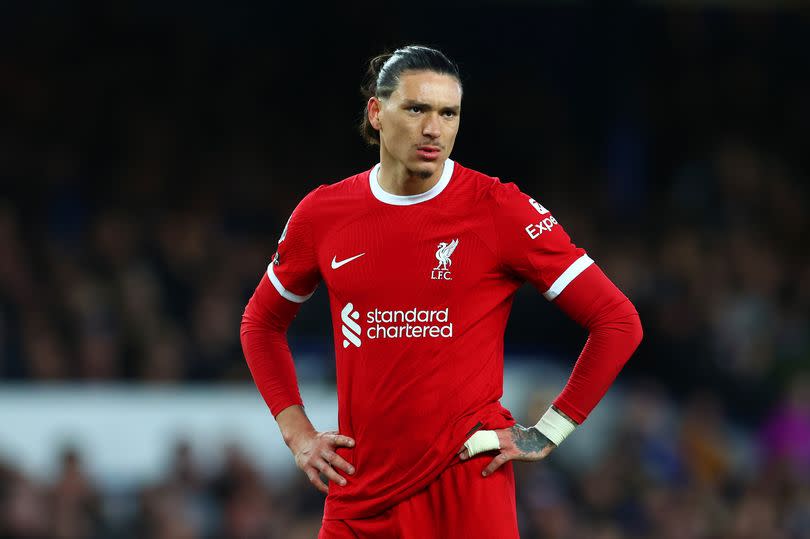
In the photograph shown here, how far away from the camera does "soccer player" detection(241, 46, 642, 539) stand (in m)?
3.84

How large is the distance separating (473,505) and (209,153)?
356 inches

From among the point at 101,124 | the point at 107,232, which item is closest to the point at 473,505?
the point at 107,232

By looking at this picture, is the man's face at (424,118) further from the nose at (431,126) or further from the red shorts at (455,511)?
the red shorts at (455,511)

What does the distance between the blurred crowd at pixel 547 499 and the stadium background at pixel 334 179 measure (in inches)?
0.7

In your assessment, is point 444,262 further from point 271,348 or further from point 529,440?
point 271,348

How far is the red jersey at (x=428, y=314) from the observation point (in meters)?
3.84

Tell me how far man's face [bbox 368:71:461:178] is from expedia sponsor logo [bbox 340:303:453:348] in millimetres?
394

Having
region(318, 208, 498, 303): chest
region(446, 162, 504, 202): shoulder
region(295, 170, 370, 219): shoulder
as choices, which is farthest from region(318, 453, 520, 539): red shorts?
region(295, 170, 370, 219): shoulder

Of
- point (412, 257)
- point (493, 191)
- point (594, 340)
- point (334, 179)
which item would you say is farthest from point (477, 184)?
point (334, 179)

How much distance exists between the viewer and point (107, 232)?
10492 mm

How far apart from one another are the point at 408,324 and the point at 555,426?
0.51 metres

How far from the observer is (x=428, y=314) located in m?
3.86

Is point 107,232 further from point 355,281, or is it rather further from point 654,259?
point 355,281

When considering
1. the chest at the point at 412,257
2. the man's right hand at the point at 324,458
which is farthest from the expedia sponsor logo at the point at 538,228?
the man's right hand at the point at 324,458
